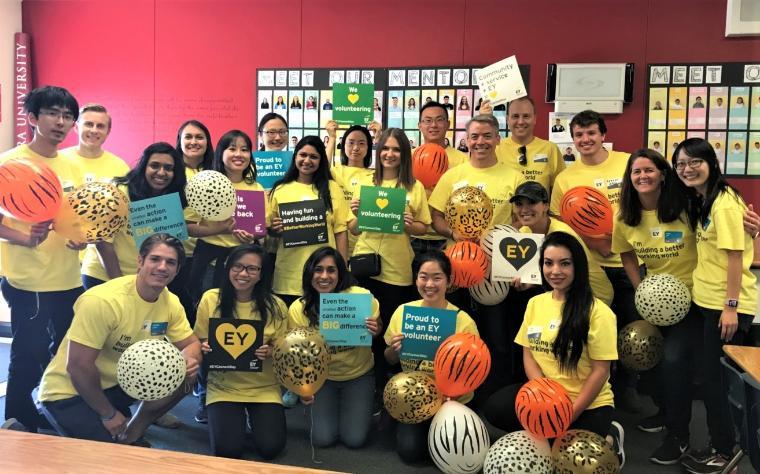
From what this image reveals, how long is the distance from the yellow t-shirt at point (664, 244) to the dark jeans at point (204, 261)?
2119 millimetres

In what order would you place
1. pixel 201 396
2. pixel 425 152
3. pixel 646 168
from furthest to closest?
1. pixel 425 152
2. pixel 201 396
3. pixel 646 168

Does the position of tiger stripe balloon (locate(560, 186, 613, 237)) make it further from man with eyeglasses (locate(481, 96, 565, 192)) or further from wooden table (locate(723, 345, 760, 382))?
wooden table (locate(723, 345, 760, 382))

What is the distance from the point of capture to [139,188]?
2984mm

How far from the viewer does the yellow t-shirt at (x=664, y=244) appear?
9.86 ft

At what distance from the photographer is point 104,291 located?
257cm

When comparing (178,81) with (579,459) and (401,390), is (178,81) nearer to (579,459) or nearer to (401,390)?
(401,390)

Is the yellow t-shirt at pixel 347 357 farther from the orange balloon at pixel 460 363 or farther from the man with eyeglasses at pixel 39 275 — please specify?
the man with eyeglasses at pixel 39 275

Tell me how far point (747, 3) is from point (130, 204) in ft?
15.2

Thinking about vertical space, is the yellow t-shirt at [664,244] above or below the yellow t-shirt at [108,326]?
above

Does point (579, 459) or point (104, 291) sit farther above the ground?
point (104, 291)

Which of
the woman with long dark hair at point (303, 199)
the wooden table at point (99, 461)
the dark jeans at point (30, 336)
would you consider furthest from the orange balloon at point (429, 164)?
the wooden table at point (99, 461)

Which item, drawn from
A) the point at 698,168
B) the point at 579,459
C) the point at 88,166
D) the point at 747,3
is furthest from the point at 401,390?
the point at 747,3

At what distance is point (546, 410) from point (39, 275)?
7.86 feet

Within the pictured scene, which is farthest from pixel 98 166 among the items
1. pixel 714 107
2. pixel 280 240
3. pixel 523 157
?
pixel 714 107
